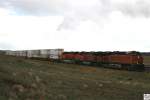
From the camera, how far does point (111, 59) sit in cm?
6744

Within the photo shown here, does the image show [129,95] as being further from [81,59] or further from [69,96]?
[81,59]

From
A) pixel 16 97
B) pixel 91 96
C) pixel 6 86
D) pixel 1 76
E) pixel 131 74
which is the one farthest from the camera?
pixel 131 74

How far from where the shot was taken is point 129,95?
2717cm

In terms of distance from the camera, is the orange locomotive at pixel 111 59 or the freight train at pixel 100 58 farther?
the freight train at pixel 100 58

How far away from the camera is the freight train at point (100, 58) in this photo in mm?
61219

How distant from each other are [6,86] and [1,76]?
183 centimetres

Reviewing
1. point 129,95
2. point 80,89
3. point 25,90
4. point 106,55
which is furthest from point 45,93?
point 106,55

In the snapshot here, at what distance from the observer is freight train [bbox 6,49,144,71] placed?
201 ft

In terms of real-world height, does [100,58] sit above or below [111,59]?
above

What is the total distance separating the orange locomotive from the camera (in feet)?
200

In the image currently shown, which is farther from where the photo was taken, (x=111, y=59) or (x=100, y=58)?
(x=100, y=58)

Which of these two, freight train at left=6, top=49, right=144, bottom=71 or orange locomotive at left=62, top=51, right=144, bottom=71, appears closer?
orange locomotive at left=62, top=51, right=144, bottom=71

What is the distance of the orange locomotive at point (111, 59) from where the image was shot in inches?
2402

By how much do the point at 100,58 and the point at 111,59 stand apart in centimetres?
465
